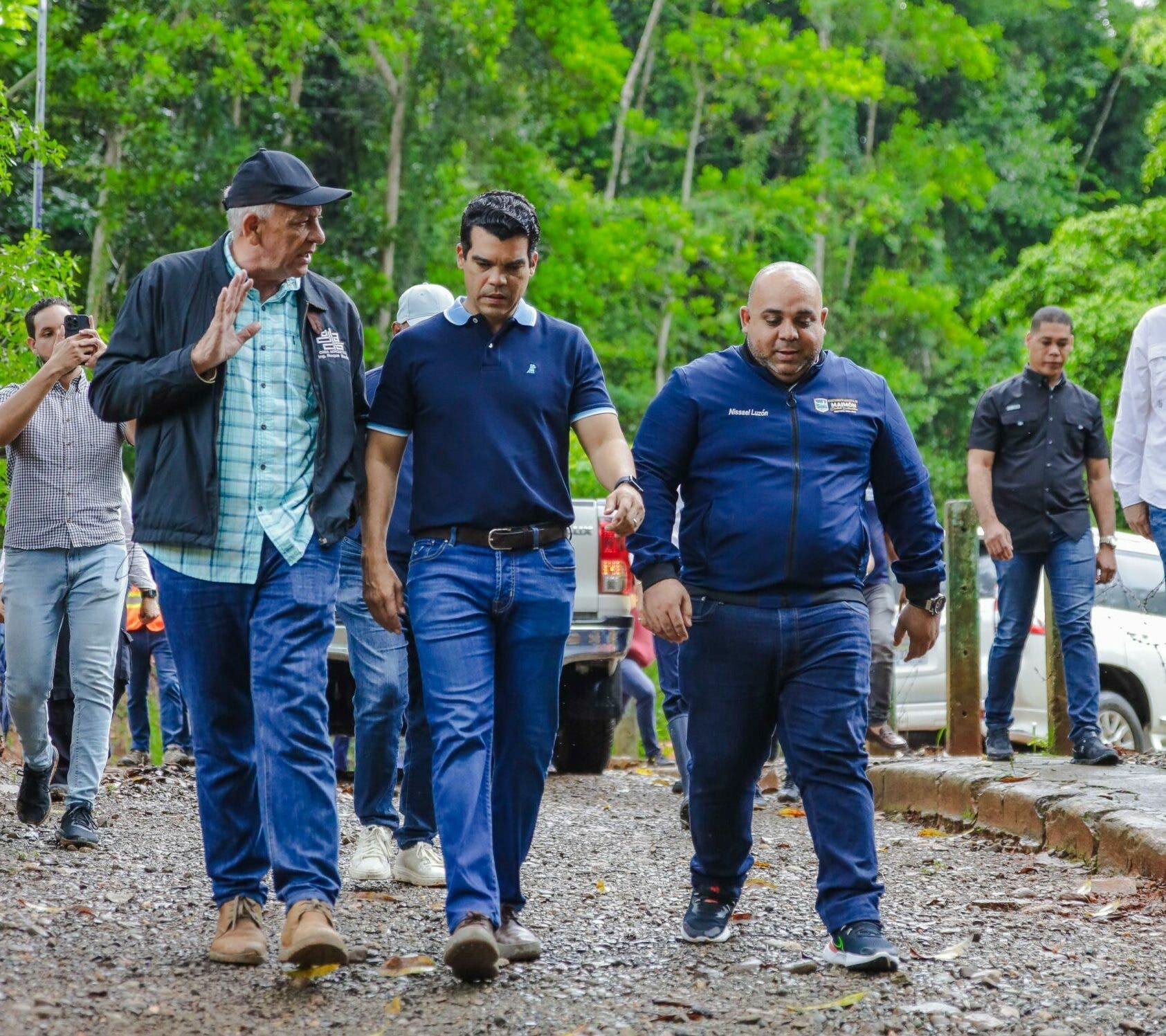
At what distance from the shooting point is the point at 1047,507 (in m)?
9.35

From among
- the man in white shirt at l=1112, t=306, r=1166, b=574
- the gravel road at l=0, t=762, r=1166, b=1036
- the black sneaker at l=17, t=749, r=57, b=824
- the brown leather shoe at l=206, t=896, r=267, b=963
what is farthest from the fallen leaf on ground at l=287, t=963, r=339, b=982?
the man in white shirt at l=1112, t=306, r=1166, b=574

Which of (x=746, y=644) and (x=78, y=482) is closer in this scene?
(x=746, y=644)

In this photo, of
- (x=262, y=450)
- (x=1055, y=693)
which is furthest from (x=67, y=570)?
(x=1055, y=693)

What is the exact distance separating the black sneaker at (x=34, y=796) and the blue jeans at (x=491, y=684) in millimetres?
3369

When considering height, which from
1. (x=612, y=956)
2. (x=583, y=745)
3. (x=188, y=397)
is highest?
(x=188, y=397)

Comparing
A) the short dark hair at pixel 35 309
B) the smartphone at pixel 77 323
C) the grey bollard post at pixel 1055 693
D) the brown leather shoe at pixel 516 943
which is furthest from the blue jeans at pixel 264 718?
the grey bollard post at pixel 1055 693

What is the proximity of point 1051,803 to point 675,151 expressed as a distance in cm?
3501

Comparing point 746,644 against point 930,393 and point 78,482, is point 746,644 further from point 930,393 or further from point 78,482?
point 930,393

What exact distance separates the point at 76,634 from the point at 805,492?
3736 mm

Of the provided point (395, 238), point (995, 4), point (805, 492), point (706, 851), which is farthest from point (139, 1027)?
point (995, 4)

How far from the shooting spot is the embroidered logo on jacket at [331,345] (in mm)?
5176

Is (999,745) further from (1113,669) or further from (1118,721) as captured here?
(1113,669)

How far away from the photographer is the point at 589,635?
11141 mm

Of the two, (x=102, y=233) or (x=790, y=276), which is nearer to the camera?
(x=790, y=276)
